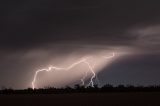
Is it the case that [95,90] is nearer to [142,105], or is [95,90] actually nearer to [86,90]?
[86,90]

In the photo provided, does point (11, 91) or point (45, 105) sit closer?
point (45, 105)

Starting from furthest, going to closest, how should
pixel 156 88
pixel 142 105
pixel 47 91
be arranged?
1. pixel 47 91
2. pixel 156 88
3. pixel 142 105

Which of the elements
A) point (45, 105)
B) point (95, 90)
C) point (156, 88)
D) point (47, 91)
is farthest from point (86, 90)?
point (45, 105)

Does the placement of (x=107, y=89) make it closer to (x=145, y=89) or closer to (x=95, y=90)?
(x=95, y=90)

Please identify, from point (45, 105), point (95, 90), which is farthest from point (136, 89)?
point (45, 105)

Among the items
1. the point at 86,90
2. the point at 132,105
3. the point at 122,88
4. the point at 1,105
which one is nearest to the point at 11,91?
the point at 86,90

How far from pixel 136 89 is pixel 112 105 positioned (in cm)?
4531

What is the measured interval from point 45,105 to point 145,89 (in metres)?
42.7

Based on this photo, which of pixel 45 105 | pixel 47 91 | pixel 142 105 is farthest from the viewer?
pixel 47 91

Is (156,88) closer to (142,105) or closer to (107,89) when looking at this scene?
(107,89)

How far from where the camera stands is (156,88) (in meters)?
73.4

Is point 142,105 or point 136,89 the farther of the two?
point 136,89

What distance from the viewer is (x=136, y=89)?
75.3m

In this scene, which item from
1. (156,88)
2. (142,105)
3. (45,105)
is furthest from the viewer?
(156,88)
